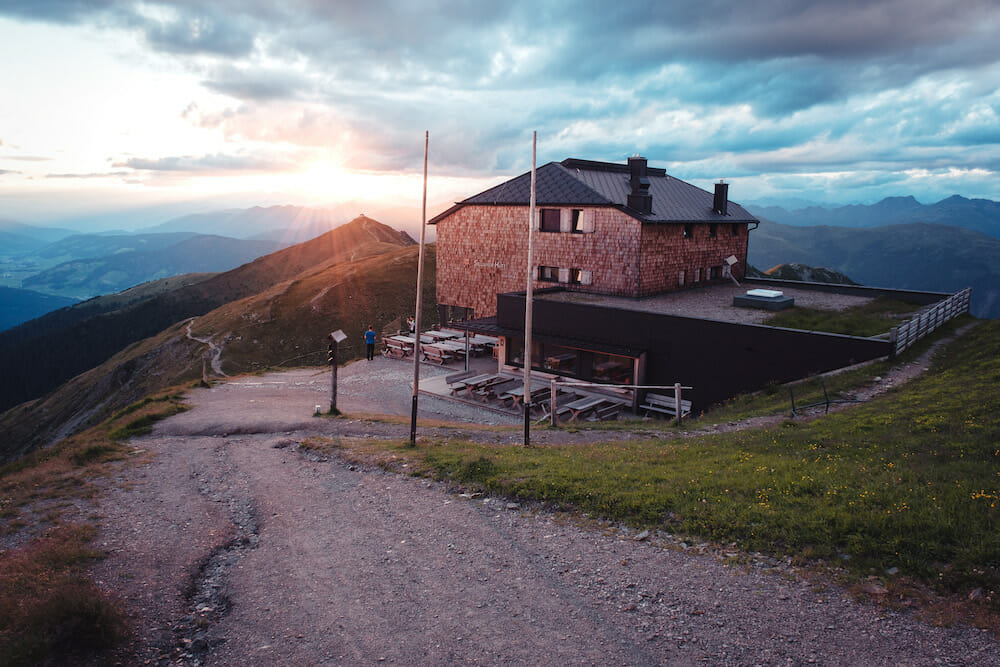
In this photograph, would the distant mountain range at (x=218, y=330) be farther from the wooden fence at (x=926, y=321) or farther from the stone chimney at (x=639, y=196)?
the wooden fence at (x=926, y=321)

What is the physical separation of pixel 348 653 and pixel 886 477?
9.35 metres

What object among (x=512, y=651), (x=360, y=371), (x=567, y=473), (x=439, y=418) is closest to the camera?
(x=512, y=651)

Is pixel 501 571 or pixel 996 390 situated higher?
pixel 996 390

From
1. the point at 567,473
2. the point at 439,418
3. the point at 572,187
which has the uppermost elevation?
the point at 572,187

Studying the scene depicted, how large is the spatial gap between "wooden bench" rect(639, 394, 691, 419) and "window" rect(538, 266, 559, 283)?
12.1 meters

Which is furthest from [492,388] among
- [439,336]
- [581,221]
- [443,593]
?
[443,593]

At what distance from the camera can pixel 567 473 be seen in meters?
12.6

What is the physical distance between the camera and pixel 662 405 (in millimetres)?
24984

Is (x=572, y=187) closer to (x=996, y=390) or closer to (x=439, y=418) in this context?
(x=439, y=418)

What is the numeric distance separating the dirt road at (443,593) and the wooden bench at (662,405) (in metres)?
14.3

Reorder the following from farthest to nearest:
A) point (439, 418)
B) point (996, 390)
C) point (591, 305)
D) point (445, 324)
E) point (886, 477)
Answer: point (445, 324) → point (591, 305) → point (439, 418) → point (996, 390) → point (886, 477)

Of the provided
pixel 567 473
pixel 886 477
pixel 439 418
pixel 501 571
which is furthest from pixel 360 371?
pixel 886 477

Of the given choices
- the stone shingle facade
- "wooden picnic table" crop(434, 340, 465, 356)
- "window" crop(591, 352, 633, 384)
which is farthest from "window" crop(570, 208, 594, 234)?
"wooden picnic table" crop(434, 340, 465, 356)

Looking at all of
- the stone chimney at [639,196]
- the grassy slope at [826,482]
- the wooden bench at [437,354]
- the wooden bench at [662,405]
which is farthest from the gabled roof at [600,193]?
the grassy slope at [826,482]
